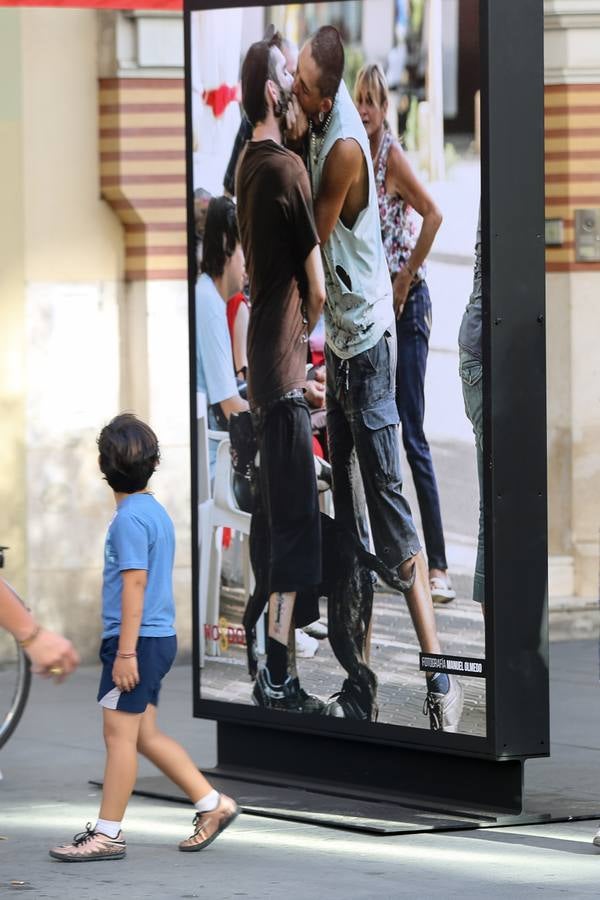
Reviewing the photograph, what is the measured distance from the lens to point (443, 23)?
22.4 ft

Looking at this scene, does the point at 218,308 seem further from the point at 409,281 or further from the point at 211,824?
the point at 211,824

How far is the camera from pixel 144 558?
630 cm

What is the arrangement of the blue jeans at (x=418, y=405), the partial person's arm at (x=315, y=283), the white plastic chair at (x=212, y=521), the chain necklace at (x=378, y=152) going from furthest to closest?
the white plastic chair at (x=212, y=521)
the partial person's arm at (x=315, y=283)
the chain necklace at (x=378, y=152)
the blue jeans at (x=418, y=405)

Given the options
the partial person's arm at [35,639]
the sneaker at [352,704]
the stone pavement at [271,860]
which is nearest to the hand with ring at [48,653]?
the partial person's arm at [35,639]

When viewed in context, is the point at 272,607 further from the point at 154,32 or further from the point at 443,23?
the point at 154,32

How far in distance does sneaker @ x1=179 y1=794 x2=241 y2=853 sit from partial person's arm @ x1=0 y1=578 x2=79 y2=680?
172 centimetres

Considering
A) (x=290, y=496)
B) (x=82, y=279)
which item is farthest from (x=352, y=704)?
(x=82, y=279)

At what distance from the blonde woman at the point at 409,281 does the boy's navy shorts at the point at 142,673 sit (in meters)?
1.07

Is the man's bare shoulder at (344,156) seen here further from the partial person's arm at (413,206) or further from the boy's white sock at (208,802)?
the boy's white sock at (208,802)

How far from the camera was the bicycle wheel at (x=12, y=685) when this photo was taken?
813 cm

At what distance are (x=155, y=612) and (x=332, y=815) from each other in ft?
3.90

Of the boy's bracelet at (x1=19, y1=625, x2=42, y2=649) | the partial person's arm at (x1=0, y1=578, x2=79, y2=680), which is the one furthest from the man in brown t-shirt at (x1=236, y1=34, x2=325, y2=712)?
the boy's bracelet at (x1=19, y1=625, x2=42, y2=649)

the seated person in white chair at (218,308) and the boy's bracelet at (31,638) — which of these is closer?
the boy's bracelet at (31,638)

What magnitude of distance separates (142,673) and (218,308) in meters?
1.96
